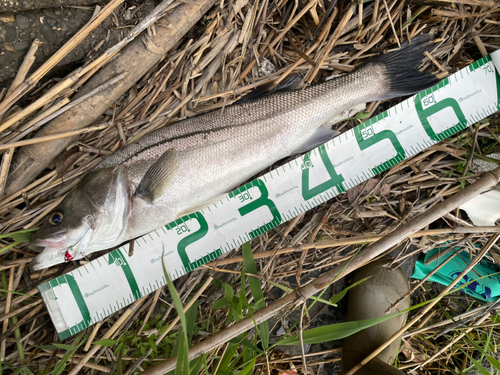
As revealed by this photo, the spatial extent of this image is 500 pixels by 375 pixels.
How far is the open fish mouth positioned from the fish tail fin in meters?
2.68

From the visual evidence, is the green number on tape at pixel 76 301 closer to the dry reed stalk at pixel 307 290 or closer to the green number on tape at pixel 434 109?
the dry reed stalk at pixel 307 290

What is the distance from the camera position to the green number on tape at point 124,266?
2666 mm

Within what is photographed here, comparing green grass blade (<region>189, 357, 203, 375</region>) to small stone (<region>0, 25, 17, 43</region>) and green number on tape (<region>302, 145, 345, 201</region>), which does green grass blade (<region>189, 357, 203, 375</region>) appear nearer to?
green number on tape (<region>302, 145, 345, 201</region>)

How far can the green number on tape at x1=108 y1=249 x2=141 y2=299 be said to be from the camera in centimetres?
267

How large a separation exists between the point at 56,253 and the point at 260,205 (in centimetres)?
164

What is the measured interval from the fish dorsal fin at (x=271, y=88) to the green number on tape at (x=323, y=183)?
0.61 m

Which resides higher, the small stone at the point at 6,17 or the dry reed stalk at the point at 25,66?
the small stone at the point at 6,17

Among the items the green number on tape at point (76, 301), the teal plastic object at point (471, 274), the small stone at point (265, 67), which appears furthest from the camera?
the teal plastic object at point (471, 274)

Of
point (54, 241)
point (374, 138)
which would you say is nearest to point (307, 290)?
point (374, 138)

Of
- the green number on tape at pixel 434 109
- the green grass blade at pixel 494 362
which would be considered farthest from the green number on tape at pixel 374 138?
the green grass blade at pixel 494 362

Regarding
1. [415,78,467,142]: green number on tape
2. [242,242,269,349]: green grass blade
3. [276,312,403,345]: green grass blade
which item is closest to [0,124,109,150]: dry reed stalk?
[242,242,269,349]: green grass blade

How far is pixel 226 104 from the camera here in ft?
9.15

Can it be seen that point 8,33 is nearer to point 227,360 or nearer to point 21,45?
point 21,45

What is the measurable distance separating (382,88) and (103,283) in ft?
9.48
